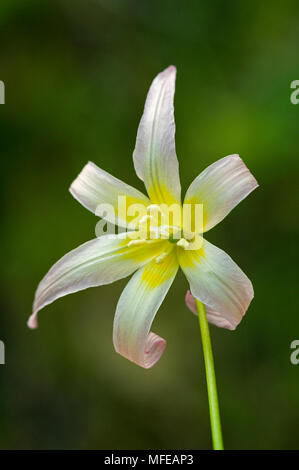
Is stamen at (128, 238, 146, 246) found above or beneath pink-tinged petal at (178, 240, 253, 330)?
above

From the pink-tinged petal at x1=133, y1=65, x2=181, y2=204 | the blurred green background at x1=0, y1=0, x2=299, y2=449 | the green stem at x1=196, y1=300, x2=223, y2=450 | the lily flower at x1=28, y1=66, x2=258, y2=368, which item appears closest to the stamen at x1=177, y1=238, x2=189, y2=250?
the lily flower at x1=28, y1=66, x2=258, y2=368

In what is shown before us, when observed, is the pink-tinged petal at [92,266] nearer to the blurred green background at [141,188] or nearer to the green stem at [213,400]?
the green stem at [213,400]

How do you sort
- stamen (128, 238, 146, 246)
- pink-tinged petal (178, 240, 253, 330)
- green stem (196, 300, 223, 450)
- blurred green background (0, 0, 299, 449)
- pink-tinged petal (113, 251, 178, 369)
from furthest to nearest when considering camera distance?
blurred green background (0, 0, 299, 449) < stamen (128, 238, 146, 246) < pink-tinged petal (113, 251, 178, 369) < pink-tinged petal (178, 240, 253, 330) < green stem (196, 300, 223, 450)

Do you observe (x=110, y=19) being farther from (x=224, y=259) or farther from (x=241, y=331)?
(x=224, y=259)

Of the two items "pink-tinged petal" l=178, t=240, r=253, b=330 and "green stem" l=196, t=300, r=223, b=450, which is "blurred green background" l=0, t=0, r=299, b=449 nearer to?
"pink-tinged petal" l=178, t=240, r=253, b=330

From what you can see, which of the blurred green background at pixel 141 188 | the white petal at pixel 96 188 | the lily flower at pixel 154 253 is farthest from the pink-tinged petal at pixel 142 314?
the blurred green background at pixel 141 188

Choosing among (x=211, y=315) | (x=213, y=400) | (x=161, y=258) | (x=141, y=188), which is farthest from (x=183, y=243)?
(x=141, y=188)
